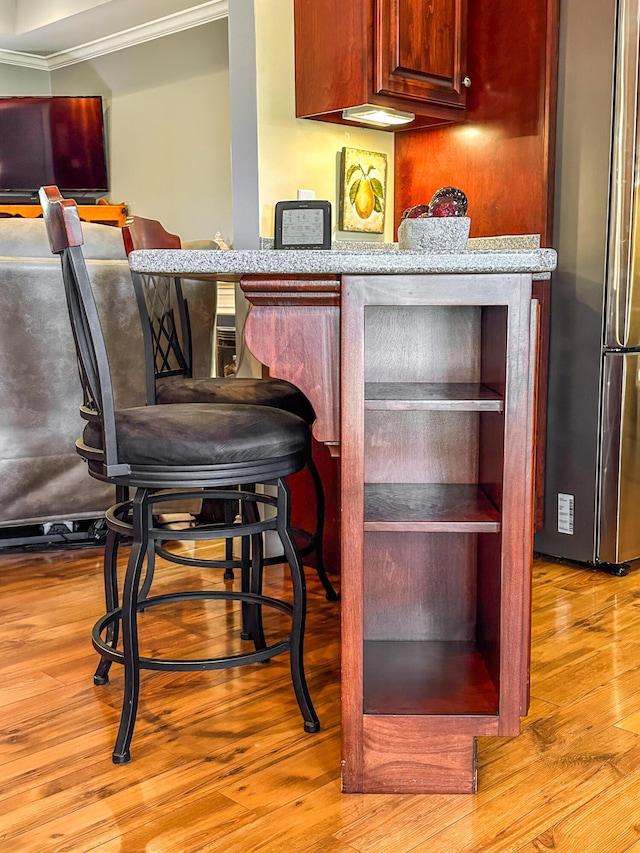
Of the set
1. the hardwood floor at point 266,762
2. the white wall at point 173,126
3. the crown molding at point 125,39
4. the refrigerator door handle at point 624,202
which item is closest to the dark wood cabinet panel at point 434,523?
the hardwood floor at point 266,762

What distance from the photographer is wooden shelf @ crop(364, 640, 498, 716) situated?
1.61 metres

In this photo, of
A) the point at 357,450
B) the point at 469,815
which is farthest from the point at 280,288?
the point at 469,815

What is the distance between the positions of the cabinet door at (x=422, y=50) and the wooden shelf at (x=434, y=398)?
5.50 ft

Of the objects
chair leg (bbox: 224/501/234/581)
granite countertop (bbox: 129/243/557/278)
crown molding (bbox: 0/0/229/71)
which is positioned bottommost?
chair leg (bbox: 224/501/234/581)

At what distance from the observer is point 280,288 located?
154 centimetres

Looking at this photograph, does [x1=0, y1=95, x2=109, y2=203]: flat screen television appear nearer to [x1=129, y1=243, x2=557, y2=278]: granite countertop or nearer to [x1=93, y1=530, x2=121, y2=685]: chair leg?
[x1=93, y1=530, x2=121, y2=685]: chair leg

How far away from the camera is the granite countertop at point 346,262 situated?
4.80 feet

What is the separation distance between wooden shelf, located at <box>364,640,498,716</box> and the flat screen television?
6.59 meters

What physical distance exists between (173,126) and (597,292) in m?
4.75

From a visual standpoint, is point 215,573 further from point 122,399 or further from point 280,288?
point 280,288

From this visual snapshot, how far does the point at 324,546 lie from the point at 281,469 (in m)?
1.26

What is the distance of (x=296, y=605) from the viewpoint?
180 centimetres

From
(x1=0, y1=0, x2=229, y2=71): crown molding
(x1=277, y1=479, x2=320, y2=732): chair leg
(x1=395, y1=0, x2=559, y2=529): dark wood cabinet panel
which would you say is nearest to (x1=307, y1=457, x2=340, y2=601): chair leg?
Result: (x1=277, y1=479, x2=320, y2=732): chair leg

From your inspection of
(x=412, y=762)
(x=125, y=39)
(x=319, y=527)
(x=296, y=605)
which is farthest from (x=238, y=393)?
(x=125, y=39)
